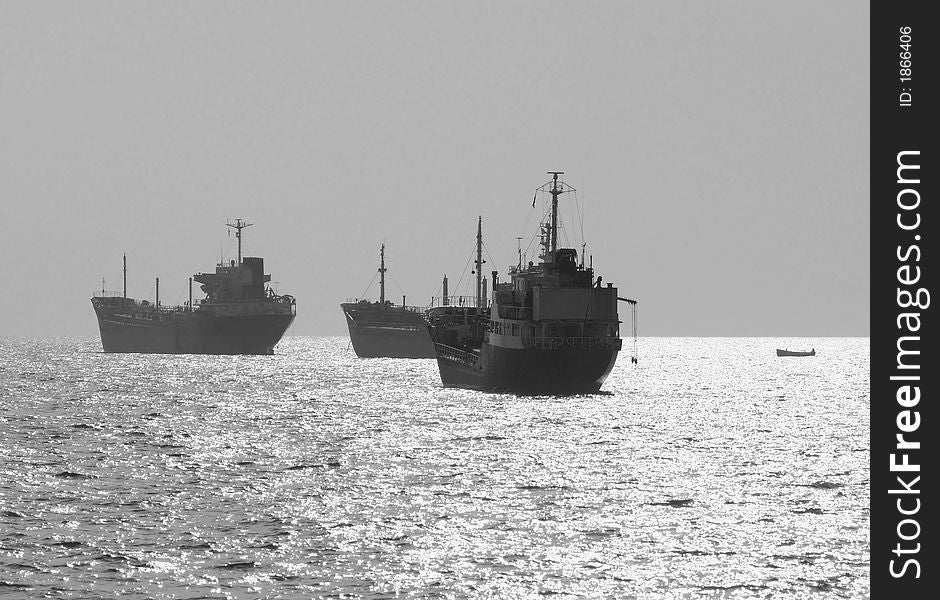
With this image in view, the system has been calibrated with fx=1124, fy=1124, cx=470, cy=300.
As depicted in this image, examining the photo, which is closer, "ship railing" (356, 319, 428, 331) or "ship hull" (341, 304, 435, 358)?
"ship railing" (356, 319, 428, 331)

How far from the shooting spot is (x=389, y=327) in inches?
6988

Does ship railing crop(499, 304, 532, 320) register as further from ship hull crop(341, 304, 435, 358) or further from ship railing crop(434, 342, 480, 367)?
ship hull crop(341, 304, 435, 358)

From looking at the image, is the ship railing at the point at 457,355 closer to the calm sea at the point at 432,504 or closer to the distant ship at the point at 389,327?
the calm sea at the point at 432,504

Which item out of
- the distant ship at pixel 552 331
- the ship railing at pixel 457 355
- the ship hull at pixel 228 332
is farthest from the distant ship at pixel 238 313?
the distant ship at pixel 552 331

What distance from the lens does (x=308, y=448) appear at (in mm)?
48594

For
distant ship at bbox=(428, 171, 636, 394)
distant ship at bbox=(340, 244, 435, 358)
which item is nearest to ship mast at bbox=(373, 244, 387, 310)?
distant ship at bbox=(340, 244, 435, 358)

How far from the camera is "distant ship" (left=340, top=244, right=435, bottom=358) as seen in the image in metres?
176

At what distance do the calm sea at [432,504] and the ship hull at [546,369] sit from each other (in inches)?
237

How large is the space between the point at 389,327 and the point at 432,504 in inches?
5743

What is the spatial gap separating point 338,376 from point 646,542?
102671 mm

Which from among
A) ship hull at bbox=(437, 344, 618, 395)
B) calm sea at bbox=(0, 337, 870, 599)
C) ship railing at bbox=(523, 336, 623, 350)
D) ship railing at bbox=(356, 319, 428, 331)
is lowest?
calm sea at bbox=(0, 337, 870, 599)

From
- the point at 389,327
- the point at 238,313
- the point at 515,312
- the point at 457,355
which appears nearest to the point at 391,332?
the point at 389,327
